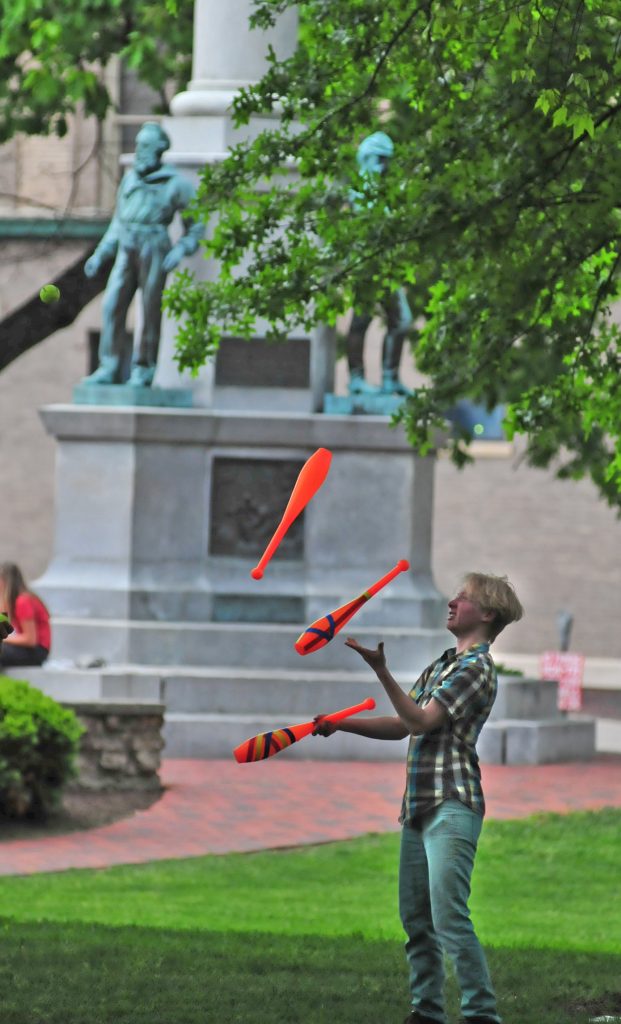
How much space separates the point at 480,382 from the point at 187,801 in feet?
15.4

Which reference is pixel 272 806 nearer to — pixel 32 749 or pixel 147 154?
pixel 32 749

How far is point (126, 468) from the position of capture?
54.4 ft

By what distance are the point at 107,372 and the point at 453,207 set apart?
27.1 feet

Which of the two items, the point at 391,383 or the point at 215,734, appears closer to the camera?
the point at 215,734

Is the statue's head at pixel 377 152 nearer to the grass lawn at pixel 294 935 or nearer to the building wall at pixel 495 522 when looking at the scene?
the grass lawn at pixel 294 935

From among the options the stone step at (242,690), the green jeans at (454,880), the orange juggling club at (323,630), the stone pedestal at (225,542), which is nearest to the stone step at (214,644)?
the stone pedestal at (225,542)

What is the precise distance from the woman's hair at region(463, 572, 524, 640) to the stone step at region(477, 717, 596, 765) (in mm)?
9421

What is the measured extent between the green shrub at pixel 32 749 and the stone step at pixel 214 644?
346cm

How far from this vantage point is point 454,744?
613cm

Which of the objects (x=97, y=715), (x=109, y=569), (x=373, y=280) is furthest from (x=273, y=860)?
(x=109, y=569)

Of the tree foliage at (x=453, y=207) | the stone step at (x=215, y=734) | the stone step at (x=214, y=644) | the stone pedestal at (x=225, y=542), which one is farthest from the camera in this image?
the stone pedestal at (x=225, y=542)

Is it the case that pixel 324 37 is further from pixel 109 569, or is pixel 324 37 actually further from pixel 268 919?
pixel 109 569

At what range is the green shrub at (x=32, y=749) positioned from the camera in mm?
12008

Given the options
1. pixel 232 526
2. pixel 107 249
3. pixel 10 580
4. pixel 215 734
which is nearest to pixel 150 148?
pixel 107 249
